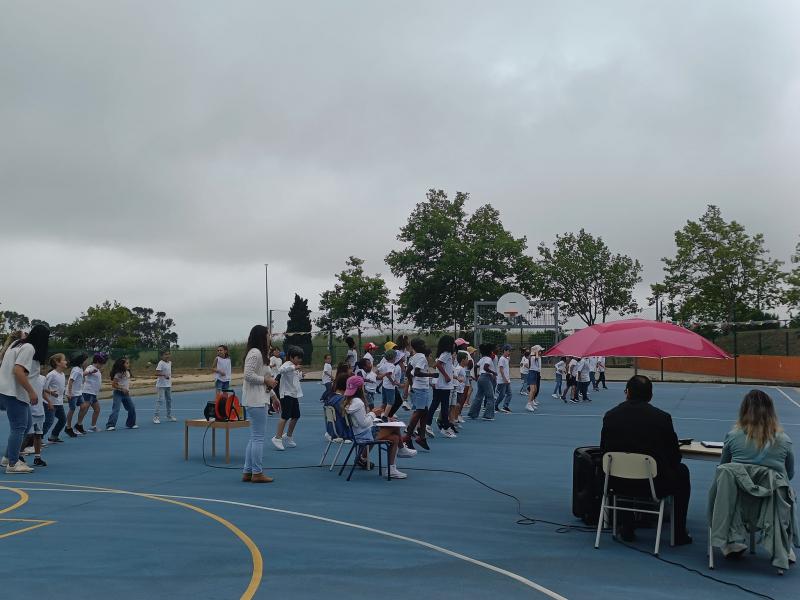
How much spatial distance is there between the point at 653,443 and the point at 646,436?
3.2 inches

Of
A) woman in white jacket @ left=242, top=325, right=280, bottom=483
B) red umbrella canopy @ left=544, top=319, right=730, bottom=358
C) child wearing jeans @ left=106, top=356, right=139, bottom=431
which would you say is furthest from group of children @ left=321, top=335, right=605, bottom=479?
child wearing jeans @ left=106, top=356, right=139, bottom=431

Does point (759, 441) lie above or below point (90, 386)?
above

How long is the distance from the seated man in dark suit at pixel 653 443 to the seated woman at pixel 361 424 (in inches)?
152

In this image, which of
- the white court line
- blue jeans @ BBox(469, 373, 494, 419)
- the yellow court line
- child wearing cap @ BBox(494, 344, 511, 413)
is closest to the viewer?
the yellow court line

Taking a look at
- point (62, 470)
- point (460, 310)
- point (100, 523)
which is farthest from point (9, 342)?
point (460, 310)

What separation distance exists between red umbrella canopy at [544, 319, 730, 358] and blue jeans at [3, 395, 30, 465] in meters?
7.18

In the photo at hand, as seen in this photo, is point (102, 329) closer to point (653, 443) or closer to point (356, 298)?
point (356, 298)

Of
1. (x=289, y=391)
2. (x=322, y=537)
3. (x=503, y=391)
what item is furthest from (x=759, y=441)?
(x=503, y=391)

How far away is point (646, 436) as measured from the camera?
6504 millimetres

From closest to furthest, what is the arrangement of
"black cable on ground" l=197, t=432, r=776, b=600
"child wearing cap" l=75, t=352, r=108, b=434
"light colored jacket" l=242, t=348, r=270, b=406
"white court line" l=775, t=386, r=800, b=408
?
"black cable on ground" l=197, t=432, r=776, b=600 → "light colored jacket" l=242, t=348, r=270, b=406 → "child wearing cap" l=75, t=352, r=108, b=434 → "white court line" l=775, t=386, r=800, b=408

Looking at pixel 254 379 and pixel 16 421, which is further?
pixel 16 421

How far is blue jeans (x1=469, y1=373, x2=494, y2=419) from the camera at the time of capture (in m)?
17.2

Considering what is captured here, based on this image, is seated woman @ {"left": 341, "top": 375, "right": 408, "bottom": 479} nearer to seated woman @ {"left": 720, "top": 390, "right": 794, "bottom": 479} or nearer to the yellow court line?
the yellow court line

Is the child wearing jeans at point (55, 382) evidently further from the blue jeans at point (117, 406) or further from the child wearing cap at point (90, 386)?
the blue jeans at point (117, 406)
